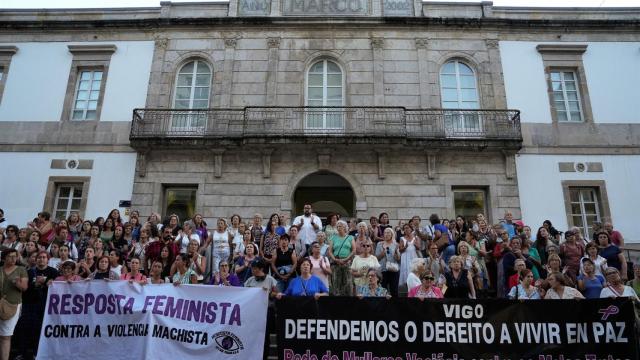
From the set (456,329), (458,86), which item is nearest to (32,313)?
(456,329)

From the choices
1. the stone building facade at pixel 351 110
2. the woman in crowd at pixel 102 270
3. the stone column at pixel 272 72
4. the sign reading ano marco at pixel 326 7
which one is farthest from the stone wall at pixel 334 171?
the woman in crowd at pixel 102 270

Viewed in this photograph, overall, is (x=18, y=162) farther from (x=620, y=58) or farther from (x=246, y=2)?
(x=620, y=58)

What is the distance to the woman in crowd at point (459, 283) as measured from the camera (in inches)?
292

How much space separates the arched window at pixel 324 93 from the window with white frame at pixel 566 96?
741cm

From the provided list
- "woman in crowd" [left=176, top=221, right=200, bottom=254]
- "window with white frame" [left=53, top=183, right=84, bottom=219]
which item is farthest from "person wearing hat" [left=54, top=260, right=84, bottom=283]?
"window with white frame" [left=53, top=183, right=84, bottom=219]

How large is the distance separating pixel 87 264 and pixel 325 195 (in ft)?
31.3

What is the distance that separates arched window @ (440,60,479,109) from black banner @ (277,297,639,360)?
10.1 m

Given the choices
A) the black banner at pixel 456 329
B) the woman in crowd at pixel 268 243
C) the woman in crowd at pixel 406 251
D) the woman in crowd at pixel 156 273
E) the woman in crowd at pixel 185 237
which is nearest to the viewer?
the black banner at pixel 456 329

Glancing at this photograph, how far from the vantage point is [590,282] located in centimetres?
720

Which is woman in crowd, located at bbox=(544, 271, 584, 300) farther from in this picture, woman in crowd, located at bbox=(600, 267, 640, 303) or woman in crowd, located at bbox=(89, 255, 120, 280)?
woman in crowd, located at bbox=(89, 255, 120, 280)

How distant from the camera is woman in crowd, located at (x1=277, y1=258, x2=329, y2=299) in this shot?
6801 millimetres

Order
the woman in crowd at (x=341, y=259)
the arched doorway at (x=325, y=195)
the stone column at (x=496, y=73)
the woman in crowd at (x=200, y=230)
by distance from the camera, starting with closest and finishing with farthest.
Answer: the woman in crowd at (x=341, y=259) → the woman in crowd at (x=200, y=230) → the stone column at (x=496, y=73) → the arched doorway at (x=325, y=195)

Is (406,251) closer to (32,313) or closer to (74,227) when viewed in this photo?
(32,313)

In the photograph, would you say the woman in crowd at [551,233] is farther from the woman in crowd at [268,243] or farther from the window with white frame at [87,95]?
the window with white frame at [87,95]
